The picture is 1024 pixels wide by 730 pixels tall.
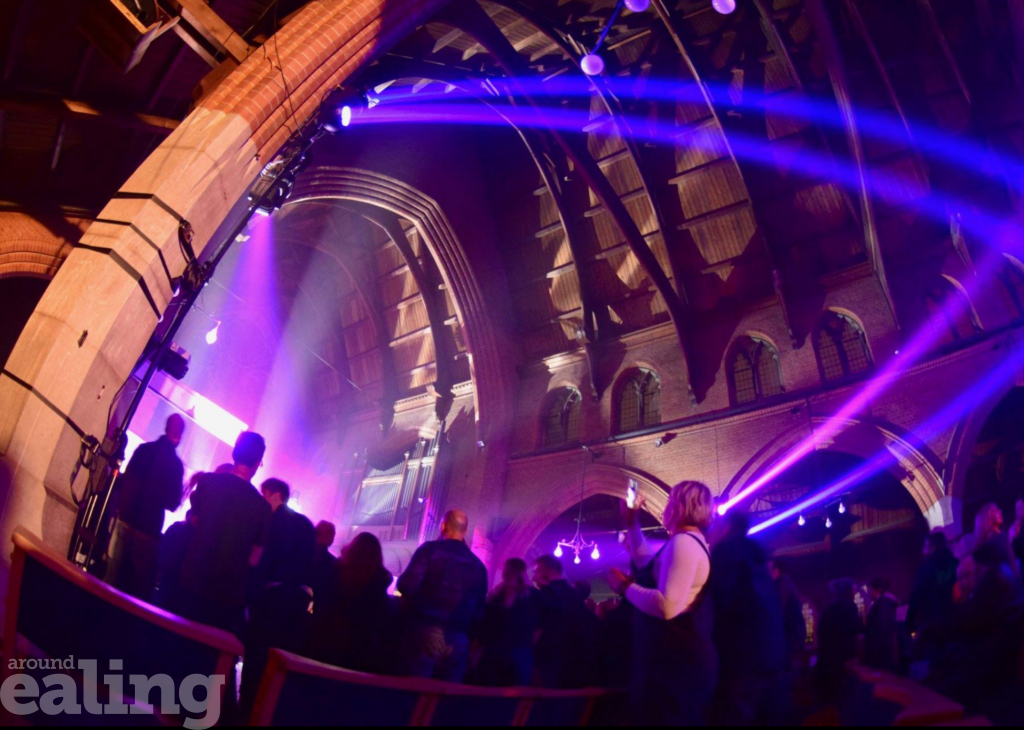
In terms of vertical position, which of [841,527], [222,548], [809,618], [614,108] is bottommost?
[222,548]

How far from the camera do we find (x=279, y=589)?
162 inches

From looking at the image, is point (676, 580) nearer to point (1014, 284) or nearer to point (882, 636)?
point (882, 636)

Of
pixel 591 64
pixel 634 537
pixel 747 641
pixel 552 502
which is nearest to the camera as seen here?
pixel 747 641

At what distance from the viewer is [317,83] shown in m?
6.92

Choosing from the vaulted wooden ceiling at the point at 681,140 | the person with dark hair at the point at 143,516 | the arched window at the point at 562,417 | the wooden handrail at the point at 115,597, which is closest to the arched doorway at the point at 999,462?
the vaulted wooden ceiling at the point at 681,140

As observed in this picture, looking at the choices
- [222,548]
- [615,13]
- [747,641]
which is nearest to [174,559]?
[222,548]

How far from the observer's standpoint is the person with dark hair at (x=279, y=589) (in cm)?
395

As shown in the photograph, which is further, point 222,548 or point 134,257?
point 134,257

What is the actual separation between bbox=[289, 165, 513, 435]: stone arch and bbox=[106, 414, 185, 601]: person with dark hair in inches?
428

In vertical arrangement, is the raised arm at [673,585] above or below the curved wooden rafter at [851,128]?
below

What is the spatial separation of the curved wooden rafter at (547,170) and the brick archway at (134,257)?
382 centimetres

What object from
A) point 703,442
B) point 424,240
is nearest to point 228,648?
point 703,442

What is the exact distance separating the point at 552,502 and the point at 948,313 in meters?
8.93

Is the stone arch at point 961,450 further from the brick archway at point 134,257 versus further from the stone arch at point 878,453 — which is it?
the brick archway at point 134,257
